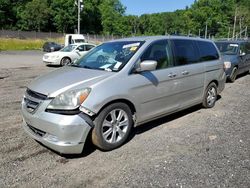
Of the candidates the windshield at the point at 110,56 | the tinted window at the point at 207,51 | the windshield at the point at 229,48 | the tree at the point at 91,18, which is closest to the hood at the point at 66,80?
the windshield at the point at 110,56

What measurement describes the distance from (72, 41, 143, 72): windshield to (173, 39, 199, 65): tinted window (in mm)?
910

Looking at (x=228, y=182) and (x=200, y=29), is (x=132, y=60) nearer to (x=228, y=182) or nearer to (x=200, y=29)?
(x=228, y=182)

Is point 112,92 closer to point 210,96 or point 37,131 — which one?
point 37,131

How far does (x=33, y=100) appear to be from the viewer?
182 inches

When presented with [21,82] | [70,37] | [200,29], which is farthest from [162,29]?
[21,82]

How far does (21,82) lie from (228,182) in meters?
8.99

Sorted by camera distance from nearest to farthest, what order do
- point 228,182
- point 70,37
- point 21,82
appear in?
point 228,182 < point 21,82 < point 70,37

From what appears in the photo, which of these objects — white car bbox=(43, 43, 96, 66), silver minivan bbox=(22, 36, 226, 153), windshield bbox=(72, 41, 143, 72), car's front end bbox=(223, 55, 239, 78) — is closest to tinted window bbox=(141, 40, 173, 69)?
silver minivan bbox=(22, 36, 226, 153)

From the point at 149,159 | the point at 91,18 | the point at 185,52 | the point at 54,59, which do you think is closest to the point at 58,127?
the point at 149,159

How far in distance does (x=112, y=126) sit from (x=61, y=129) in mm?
866

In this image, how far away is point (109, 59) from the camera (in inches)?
215

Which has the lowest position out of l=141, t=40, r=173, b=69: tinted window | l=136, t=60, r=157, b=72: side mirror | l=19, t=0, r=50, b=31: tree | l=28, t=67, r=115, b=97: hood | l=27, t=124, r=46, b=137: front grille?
l=27, t=124, r=46, b=137: front grille

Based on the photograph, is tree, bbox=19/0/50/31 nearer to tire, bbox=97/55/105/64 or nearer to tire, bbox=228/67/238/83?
tire, bbox=228/67/238/83

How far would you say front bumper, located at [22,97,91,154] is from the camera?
429cm
